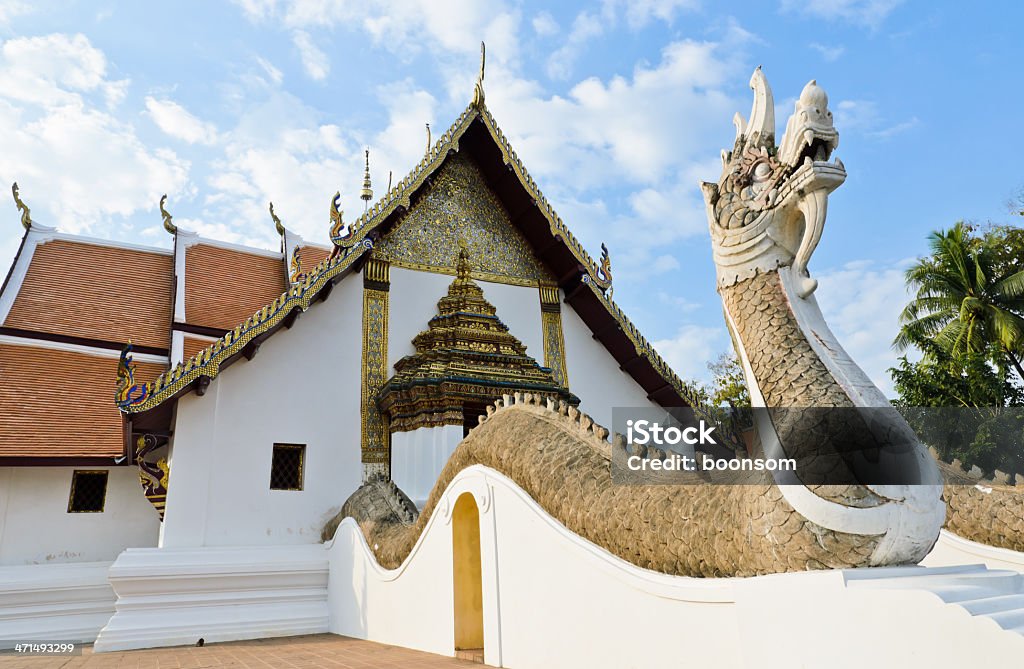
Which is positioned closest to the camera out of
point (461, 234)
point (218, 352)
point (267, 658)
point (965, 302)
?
point (267, 658)

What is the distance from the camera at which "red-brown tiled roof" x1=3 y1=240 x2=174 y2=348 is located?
8742mm

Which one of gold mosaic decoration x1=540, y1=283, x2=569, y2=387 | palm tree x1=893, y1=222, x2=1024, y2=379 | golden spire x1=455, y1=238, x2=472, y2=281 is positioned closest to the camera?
golden spire x1=455, y1=238, x2=472, y2=281

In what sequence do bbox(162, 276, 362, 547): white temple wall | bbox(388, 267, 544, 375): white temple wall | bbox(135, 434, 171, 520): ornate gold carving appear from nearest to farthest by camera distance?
bbox(162, 276, 362, 547): white temple wall < bbox(135, 434, 171, 520): ornate gold carving < bbox(388, 267, 544, 375): white temple wall

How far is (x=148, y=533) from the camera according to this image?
7.89 metres

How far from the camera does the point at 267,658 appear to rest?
17.4 ft

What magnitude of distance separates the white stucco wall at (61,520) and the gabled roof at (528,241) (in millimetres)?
2135

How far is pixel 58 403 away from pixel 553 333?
5680 mm

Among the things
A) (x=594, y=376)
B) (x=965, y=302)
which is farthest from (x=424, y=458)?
(x=965, y=302)

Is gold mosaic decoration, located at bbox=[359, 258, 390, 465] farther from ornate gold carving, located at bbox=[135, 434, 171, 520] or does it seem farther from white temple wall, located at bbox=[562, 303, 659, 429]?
white temple wall, located at bbox=[562, 303, 659, 429]

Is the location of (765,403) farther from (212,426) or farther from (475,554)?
(212,426)

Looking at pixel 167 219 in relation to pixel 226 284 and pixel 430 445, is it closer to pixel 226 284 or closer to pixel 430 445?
pixel 226 284

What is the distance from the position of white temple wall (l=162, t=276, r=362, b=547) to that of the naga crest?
5.54m

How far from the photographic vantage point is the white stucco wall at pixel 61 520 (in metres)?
7.40
